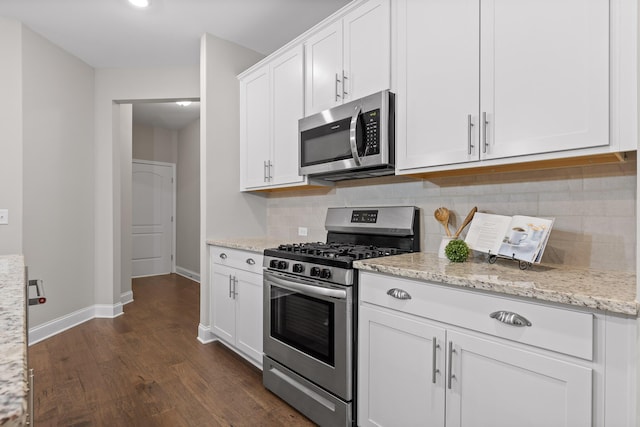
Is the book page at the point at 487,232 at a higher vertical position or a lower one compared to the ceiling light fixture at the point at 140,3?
lower

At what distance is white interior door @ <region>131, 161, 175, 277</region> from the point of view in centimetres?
613

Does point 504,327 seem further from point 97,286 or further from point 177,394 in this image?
point 97,286

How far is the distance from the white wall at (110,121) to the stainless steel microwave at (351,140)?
82.6 inches

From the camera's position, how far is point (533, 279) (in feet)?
4.32

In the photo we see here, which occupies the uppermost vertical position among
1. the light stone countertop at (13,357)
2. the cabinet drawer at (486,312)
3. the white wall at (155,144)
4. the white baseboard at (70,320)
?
the white wall at (155,144)

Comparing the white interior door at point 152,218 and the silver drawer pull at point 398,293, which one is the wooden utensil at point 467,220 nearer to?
the silver drawer pull at point 398,293

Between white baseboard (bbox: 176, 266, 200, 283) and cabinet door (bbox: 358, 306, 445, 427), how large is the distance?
15.1ft

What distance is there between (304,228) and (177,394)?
1527mm

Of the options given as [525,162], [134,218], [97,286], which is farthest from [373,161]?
[134,218]

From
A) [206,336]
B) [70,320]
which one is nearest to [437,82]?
[206,336]

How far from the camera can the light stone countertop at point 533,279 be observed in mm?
1071

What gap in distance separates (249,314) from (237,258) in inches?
17.1

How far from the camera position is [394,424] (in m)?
1.61

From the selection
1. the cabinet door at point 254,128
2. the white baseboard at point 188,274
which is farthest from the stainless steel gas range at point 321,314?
the white baseboard at point 188,274
